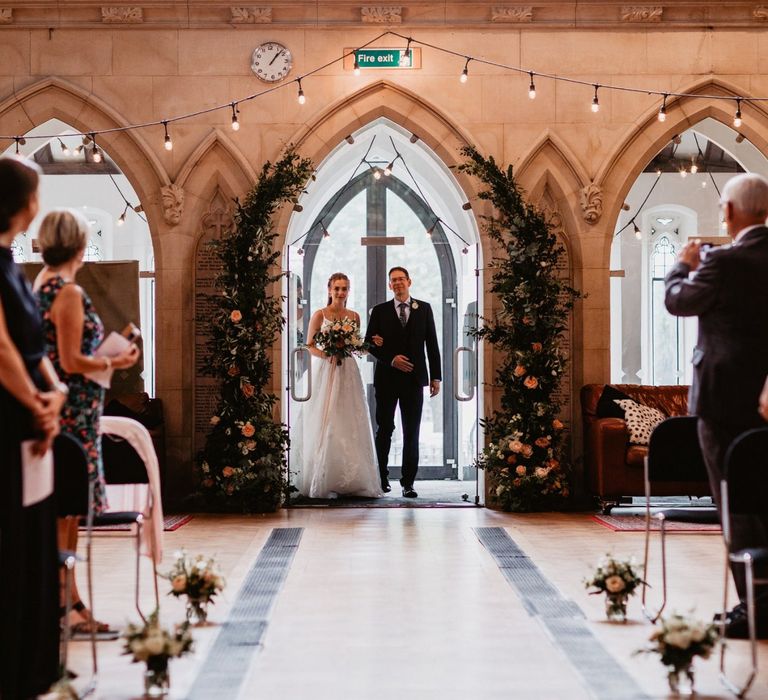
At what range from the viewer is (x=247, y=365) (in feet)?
26.3

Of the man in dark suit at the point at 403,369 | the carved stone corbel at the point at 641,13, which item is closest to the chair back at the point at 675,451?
the man in dark suit at the point at 403,369

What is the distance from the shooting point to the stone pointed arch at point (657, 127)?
8688 mm

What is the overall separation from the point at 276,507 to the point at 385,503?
1.00 m

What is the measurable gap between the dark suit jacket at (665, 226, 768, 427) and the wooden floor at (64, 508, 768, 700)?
969 millimetres

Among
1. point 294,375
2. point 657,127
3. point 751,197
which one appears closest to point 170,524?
point 294,375

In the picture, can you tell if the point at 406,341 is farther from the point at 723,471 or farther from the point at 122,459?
the point at 723,471

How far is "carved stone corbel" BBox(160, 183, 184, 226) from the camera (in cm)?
859

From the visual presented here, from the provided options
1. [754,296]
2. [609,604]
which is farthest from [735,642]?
→ [754,296]

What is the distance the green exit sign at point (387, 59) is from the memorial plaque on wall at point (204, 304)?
1720mm

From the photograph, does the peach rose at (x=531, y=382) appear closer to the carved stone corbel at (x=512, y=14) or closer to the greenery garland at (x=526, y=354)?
the greenery garland at (x=526, y=354)

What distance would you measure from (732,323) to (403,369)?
5.20 metres

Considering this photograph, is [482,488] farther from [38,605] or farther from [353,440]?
[38,605]

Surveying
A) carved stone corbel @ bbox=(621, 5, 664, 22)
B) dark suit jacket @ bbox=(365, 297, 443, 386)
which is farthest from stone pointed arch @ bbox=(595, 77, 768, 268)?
dark suit jacket @ bbox=(365, 297, 443, 386)

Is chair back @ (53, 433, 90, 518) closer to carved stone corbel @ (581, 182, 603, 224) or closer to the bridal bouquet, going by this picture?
the bridal bouquet
